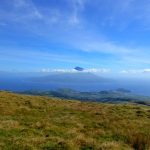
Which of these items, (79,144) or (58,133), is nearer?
(79,144)

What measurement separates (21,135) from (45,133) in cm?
179

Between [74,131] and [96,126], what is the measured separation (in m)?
3.59

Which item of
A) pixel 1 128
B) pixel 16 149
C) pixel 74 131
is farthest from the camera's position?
pixel 74 131

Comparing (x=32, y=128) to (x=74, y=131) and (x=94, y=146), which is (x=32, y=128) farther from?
A: (x=94, y=146)

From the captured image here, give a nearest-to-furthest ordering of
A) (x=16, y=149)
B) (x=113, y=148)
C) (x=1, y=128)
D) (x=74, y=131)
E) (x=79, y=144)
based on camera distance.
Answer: (x=16, y=149)
(x=113, y=148)
(x=79, y=144)
(x=1, y=128)
(x=74, y=131)

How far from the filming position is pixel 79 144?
14.3 metres

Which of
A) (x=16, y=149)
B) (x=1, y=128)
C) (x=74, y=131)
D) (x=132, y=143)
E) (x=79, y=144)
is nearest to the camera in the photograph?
(x=16, y=149)

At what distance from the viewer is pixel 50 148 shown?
42.9 feet

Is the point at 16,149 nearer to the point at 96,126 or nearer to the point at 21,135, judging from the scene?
the point at 21,135

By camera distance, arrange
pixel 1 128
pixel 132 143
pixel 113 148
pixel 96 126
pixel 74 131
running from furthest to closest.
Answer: pixel 96 126
pixel 74 131
pixel 1 128
pixel 132 143
pixel 113 148

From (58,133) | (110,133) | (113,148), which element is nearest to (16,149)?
(113,148)

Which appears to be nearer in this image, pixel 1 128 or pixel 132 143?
pixel 132 143

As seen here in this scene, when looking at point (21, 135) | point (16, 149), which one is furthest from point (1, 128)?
point (16, 149)

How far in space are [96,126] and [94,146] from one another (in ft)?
25.0
